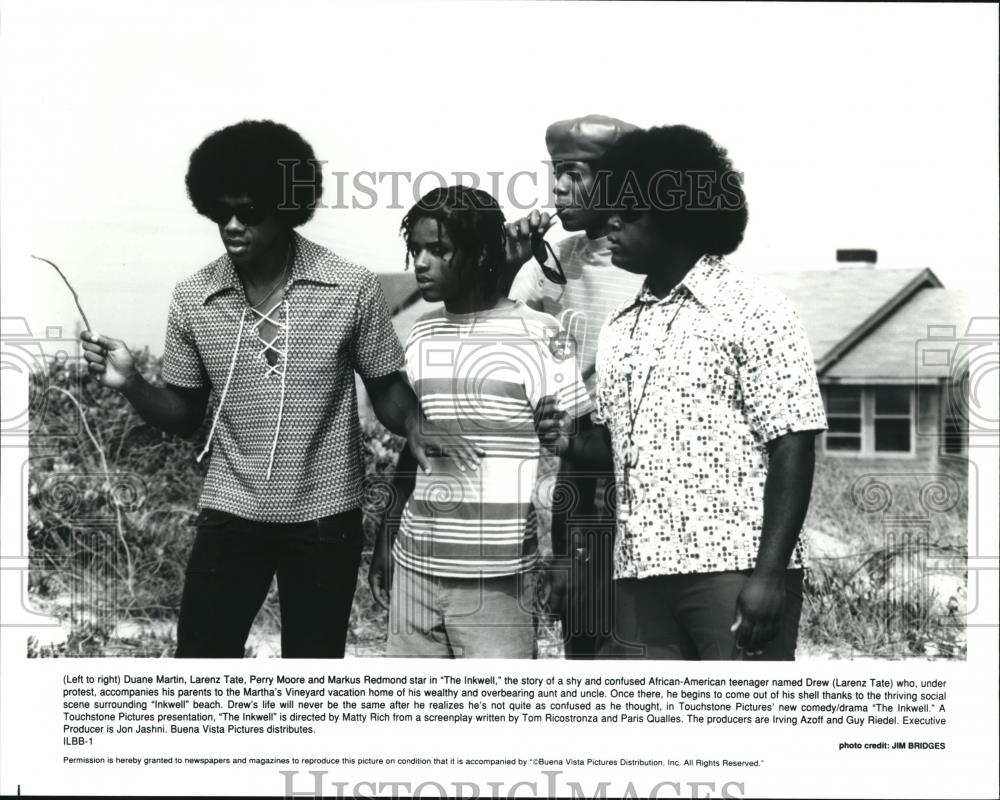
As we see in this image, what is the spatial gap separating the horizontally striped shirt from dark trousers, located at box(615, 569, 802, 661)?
440 millimetres

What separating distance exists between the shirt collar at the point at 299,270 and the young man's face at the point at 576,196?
85cm

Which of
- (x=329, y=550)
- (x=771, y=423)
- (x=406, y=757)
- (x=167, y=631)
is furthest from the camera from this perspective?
(x=167, y=631)

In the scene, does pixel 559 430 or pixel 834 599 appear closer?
pixel 559 430

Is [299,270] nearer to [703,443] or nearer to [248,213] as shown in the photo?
[248,213]

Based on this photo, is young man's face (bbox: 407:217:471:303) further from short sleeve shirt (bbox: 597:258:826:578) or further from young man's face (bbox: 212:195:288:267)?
short sleeve shirt (bbox: 597:258:826:578)

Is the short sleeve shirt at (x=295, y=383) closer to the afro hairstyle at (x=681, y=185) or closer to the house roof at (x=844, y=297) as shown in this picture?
the afro hairstyle at (x=681, y=185)

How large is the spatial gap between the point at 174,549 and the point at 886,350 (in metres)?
2.81

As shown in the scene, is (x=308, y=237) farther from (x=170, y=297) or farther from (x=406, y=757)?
(x=406, y=757)

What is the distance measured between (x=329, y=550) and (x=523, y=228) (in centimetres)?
133

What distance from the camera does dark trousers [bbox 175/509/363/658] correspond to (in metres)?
3.96

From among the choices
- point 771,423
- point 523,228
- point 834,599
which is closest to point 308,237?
point 523,228

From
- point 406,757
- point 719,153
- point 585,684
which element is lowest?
point 406,757

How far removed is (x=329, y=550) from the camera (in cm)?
396

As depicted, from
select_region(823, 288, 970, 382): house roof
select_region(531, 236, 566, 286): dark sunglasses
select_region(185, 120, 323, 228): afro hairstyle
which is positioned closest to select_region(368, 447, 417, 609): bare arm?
select_region(531, 236, 566, 286): dark sunglasses
